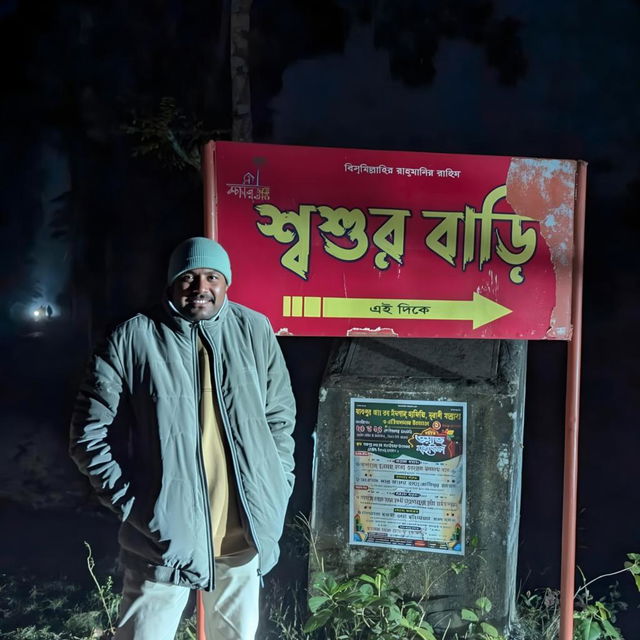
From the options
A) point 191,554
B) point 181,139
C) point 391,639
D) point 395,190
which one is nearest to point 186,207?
point 181,139

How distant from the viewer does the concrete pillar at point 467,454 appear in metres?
2.47

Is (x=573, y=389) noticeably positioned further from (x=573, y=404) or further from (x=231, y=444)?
(x=231, y=444)

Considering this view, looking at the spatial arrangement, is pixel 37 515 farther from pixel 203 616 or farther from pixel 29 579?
pixel 203 616

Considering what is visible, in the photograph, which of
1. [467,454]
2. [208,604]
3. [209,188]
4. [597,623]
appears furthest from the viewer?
[597,623]

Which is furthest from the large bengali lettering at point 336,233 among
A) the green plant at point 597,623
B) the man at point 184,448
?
the green plant at point 597,623

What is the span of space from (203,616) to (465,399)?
122 centimetres

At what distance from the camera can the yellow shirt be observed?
189 cm

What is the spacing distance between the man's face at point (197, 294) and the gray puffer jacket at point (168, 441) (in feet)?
0.09

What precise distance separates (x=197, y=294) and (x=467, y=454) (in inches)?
49.8

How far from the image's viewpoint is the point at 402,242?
234 centimetres

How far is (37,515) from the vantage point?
11.1 feet

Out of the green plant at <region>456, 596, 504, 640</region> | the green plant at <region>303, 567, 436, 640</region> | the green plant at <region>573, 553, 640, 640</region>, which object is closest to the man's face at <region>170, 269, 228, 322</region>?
the green plant at <region>303, 567, 436, 640</region>

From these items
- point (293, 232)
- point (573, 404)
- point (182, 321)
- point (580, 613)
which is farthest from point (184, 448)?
point (580, 613)

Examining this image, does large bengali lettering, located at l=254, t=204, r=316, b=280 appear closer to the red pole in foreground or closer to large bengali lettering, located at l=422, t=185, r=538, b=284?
the red pole in foreground
